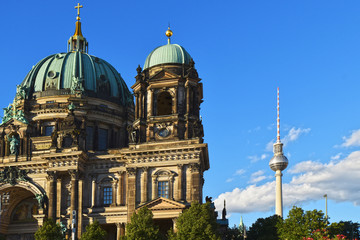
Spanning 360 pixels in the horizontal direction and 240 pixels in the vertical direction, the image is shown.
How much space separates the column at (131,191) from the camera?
64438mm

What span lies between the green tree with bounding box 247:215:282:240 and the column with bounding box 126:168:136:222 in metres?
18.7

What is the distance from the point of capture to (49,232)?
2411 inches

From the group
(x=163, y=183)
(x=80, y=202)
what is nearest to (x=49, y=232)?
(x=80, y=202)

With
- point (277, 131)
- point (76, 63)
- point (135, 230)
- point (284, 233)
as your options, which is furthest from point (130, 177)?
point (277, 131)

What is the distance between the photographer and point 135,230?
190 ft

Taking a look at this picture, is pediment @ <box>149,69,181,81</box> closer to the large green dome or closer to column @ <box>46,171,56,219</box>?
column @ <box>46,171,56,219</box>

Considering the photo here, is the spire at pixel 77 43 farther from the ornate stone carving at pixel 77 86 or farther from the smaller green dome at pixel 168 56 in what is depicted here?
the smaller green dome at pixel 168 56

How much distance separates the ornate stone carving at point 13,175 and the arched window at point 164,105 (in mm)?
18412

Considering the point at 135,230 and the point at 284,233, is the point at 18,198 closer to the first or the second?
the point at 135,230

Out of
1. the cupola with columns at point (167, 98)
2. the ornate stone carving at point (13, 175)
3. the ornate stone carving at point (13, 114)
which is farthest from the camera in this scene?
the ornate stone carving at point (13, 114)

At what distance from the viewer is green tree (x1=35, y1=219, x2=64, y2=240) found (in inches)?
2406

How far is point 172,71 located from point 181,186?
1457 cm

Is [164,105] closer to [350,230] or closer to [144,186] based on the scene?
[144,186]

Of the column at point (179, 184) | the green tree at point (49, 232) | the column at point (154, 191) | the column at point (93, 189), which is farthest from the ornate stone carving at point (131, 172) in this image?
the green tree at point (49, 232)
